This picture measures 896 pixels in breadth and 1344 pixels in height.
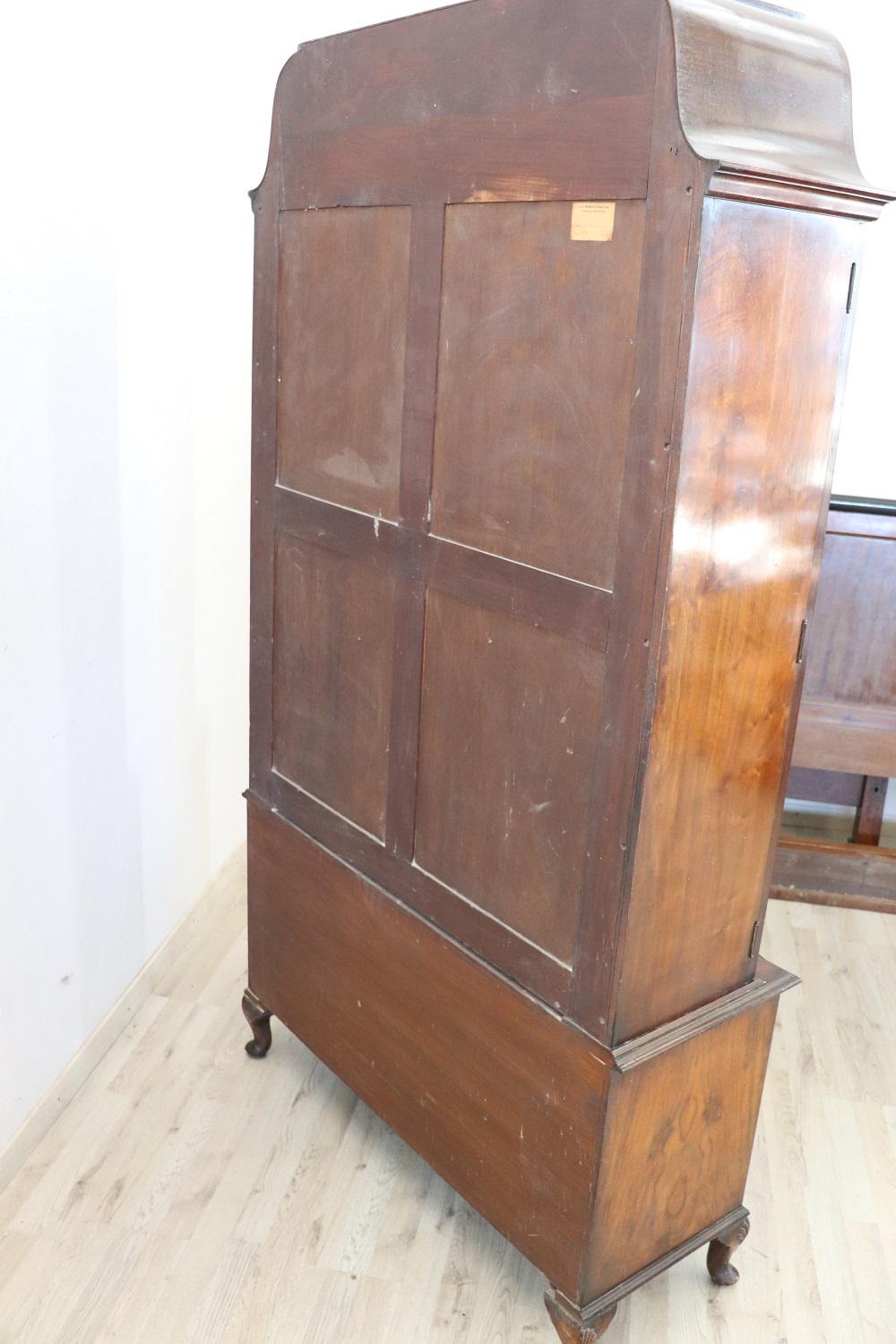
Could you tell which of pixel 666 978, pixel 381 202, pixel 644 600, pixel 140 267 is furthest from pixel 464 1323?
pixel 140 267

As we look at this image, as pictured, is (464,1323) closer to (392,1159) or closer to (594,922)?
(392,1159)

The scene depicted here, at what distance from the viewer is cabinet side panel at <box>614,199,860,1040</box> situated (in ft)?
4.47

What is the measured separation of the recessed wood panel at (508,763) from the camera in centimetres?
158

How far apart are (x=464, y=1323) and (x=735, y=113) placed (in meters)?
1.76

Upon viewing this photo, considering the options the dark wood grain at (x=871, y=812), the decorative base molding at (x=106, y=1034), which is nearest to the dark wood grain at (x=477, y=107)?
the decorative base molding at (x=106, y=1034)

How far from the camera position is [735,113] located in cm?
133

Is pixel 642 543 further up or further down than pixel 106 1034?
further up

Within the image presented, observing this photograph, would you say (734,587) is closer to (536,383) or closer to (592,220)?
(536,383)

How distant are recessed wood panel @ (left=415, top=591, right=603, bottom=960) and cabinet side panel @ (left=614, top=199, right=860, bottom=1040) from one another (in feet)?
0.38

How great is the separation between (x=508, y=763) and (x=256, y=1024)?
1.08 meters

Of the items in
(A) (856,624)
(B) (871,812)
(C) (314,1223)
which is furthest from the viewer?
(B) (871,812)

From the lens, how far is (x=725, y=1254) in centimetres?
194

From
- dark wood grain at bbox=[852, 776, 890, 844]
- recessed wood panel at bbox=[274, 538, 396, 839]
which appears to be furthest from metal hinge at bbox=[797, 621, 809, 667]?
dark wood grain at bbox=[852, 776, 890, 844]

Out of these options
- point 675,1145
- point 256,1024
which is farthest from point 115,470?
point 675,1145
